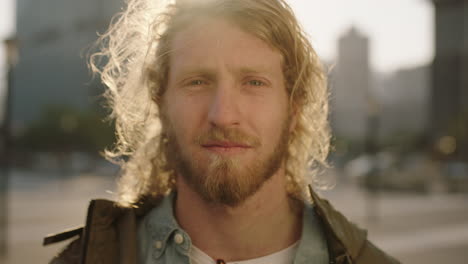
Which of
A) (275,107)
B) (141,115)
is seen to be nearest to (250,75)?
(275,107)

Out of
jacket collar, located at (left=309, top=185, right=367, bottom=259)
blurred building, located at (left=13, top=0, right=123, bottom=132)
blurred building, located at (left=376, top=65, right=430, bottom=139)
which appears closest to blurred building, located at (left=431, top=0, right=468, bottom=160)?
blurred building, located at (left=376, top=65, right=430, bottom=139)

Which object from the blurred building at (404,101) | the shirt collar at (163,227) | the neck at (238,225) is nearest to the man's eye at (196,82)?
the neck at (238,225)

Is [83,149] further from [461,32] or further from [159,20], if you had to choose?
[159,20]

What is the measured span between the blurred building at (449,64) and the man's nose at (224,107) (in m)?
56.5

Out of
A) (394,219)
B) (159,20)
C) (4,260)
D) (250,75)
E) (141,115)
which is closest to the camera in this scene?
(250,75)

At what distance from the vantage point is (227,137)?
1.90 metres

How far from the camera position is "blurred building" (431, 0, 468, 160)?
54.9 meters

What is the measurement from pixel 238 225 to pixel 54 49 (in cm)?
6771

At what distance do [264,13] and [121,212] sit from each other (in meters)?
1.02

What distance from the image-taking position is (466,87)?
180 ft

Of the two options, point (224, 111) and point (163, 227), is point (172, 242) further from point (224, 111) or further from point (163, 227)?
point (224, 111)

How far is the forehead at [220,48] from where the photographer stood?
199 centimetres

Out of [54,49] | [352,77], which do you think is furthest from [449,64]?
[54,49]

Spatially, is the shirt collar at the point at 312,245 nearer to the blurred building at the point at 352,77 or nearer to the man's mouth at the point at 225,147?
the man's mouth at the point at 225,147
